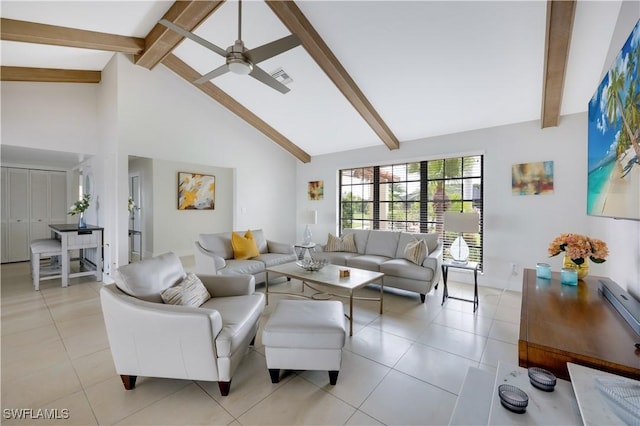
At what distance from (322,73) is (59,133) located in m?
4.33

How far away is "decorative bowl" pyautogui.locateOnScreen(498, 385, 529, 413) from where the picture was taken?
96 centimetres

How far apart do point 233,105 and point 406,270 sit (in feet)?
14.1

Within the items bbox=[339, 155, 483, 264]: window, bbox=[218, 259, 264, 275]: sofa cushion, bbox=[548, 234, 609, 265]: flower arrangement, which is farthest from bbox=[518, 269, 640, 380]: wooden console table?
bbox=[218, 259, 264, 275]: sofa cushion

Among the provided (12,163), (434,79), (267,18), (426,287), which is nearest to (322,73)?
(267,18)

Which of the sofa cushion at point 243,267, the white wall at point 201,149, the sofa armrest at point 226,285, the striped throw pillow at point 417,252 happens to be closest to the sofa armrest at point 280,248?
the sofa cushion at point 243,267

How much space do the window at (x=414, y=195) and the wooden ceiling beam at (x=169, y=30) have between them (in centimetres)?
380

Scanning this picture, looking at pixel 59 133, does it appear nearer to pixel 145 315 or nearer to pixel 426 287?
pixel 145 315

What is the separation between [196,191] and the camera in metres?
6.76

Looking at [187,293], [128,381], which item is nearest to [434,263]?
[187,293]

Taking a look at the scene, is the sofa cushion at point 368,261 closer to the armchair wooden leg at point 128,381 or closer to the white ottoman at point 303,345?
the white ottoman at point 303,345

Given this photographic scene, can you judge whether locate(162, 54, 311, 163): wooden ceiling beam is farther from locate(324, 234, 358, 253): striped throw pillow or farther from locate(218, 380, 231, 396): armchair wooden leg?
locate(218, 380, 231, 396): armchair wooden leg

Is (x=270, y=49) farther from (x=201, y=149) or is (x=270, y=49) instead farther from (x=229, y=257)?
(x=201, y=149)

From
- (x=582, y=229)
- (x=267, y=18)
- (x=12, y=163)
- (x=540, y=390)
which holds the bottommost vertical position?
(x=540, y=390)

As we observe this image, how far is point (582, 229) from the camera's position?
3564mm
